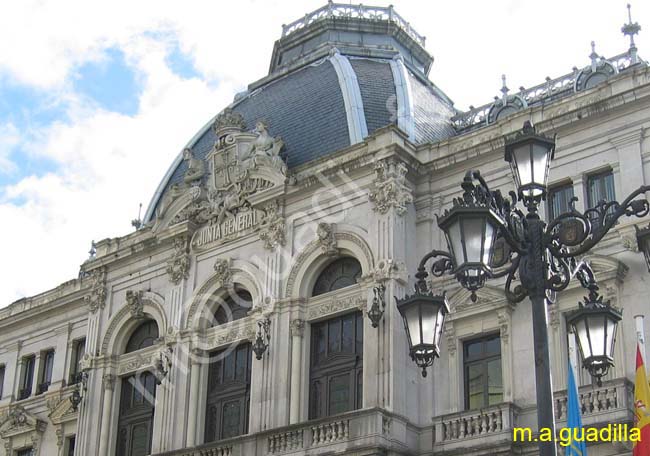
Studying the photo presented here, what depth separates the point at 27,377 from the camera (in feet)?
128

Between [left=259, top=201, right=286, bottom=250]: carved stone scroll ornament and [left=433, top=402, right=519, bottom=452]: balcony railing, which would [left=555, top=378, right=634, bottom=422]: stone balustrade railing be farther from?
[left=259, top=201, right=286, bottom=250]: carved stone scroll ornament

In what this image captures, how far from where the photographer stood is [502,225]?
12.8 m

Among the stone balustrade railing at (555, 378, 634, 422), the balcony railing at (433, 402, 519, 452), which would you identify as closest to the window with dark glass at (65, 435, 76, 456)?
the balcony railing at (433, 402, 519, 452)

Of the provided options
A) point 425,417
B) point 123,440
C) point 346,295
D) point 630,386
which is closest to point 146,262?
point 123,440

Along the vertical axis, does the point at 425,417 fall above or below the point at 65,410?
below

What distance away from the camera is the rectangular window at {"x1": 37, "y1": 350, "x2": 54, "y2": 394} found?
37875 mm

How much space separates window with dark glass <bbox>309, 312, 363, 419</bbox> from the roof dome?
5.44m

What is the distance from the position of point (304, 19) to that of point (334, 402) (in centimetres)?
1695

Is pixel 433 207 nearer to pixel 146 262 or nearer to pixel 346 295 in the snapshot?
pixel 346 295

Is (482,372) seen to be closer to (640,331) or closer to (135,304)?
(640,331)

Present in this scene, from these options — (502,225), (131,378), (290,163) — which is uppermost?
(290,163)

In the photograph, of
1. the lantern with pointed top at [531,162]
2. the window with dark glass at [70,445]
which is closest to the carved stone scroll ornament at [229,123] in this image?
the window with dark glass at [70,445]

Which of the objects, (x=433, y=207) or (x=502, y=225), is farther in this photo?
(x=433, y=207)

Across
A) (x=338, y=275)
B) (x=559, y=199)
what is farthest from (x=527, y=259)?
(x=338, y=275)
